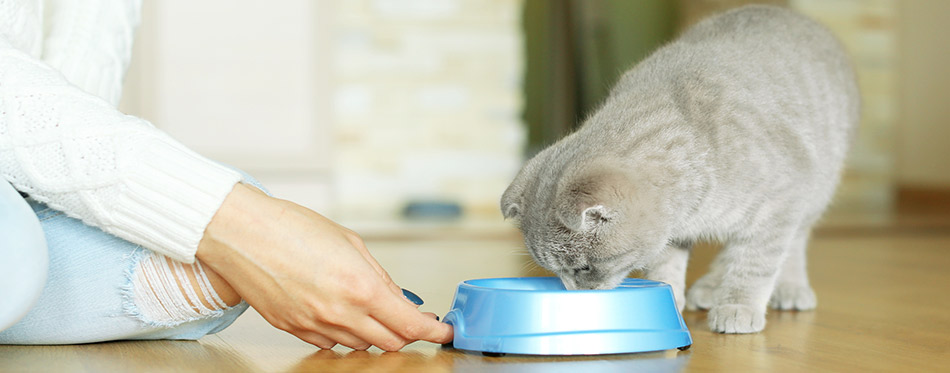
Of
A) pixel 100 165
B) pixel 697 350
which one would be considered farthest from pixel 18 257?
pixel 697 350

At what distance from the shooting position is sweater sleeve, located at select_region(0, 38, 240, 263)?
1.05 m

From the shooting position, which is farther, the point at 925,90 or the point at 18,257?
the point at 925,90

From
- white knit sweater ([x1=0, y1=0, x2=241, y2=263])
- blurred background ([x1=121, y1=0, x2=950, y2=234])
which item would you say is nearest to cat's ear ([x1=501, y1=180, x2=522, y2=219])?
white knit sweater ([x1=0, y1=0, x2=241, y2=263])

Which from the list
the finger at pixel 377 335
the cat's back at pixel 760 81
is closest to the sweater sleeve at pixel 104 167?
the finger at pixel 377 335

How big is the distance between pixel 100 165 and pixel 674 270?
1.01m

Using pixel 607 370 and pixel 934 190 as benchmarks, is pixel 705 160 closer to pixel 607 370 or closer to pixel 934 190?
pixel 607 370

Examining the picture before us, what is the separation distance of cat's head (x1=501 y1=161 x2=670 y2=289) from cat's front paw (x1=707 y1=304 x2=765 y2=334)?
0.53 feet

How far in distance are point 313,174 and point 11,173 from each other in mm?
3295

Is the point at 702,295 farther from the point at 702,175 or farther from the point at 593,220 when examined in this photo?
the point at 593,220

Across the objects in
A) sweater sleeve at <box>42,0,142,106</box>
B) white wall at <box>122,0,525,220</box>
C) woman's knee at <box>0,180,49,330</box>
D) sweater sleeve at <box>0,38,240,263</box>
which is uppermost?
sweater sleeve at <box>42,0,142,106</box>

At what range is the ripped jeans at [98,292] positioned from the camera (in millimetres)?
1230

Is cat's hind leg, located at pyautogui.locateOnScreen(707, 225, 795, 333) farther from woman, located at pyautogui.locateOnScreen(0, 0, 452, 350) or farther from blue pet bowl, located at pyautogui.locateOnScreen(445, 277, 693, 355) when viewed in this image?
woman, located at pyautogui.locateOnScreen(0, 0, 452, 350)

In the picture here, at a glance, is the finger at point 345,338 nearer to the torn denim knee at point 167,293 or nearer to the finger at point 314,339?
the finger at point 314,339

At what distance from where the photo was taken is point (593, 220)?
1285mm
